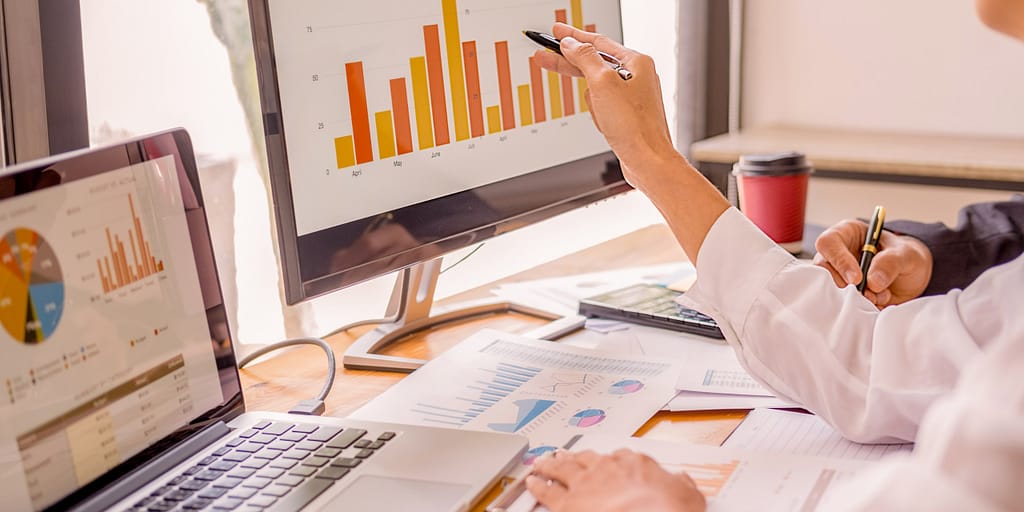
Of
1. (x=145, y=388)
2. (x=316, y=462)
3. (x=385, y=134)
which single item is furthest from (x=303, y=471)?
(x=385, y=134)

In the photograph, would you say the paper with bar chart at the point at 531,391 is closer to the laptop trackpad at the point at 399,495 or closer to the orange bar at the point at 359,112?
the laptop trackpad at the point at 399,495

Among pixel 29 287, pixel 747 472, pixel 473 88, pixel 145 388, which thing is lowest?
pixel 747 472

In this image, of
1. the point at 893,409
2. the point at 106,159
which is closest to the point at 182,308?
the point at 106,159

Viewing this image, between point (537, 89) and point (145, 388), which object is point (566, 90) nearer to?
point (537, 89)

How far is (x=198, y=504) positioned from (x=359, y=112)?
1.44ft

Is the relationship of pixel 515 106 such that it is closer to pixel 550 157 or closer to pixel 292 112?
pixel 550 157

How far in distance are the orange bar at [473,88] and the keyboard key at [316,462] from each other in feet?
1.53

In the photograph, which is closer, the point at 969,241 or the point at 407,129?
the point at 407,129

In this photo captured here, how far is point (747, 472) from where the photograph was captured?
0.77 meters

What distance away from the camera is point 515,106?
1.17 meters

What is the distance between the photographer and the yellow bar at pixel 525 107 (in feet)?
3.87

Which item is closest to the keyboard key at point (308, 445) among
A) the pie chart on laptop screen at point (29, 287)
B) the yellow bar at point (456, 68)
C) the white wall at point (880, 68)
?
the pie chart on laptop screen at point (29, 287)

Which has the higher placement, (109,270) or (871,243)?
(109,270)

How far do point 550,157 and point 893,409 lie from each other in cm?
55
